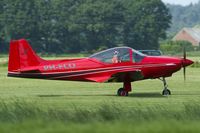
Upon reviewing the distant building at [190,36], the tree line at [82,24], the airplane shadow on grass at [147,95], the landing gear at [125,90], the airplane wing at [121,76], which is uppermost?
the airplane wing at [121,76]

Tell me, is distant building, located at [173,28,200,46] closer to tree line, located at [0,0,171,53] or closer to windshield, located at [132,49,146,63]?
tree line, located at [0,0,171,53]

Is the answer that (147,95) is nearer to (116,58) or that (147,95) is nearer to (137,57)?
(137,57)

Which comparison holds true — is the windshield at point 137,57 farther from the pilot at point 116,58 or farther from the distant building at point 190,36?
the distant building at point 190,36

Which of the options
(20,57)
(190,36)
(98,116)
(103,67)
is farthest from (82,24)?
(98,116)

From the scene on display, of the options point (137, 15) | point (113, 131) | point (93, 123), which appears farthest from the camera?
point (137, 15)

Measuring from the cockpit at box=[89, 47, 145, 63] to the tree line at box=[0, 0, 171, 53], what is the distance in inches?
3327

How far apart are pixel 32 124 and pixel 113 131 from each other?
61.4 inches

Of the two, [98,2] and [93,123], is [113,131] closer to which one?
[93,123]

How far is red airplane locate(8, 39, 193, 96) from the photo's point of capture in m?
24.9

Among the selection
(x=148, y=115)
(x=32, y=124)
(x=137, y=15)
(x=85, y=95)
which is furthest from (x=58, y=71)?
(x=137, y=15)

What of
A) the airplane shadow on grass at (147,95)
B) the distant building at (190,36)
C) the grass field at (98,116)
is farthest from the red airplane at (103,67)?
the distant building at (190,36)

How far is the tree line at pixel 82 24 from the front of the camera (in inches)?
4385

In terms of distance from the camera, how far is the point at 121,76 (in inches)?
987

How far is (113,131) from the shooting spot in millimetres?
12539
